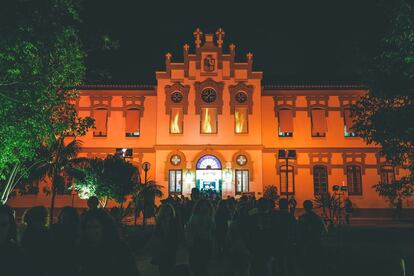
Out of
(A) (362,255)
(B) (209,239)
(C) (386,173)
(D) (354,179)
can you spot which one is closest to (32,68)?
(B) (209,239)

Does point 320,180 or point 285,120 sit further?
point 285,120

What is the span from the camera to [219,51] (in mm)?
29844

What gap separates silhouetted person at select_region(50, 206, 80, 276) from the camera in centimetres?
468

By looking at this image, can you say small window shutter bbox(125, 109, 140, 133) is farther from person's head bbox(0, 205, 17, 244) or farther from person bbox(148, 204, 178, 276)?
person's head bbox(0, 205, 17, 244)

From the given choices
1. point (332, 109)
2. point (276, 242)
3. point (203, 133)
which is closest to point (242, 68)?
point (203, 133)

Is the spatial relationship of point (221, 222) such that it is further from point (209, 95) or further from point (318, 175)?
point (318, 175)

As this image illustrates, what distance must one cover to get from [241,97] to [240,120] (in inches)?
72.6

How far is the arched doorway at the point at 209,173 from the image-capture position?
2861cm

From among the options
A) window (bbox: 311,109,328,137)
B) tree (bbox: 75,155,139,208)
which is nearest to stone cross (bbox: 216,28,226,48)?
→ window (bbox: 311,109,328,137)

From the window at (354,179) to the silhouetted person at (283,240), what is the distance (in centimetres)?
2426

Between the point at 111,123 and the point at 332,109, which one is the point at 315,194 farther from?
the point at 111,123

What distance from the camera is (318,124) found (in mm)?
30359

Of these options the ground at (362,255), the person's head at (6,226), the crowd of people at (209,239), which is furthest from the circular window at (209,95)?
the person's head at (6,226)

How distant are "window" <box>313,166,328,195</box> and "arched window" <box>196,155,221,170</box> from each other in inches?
306
